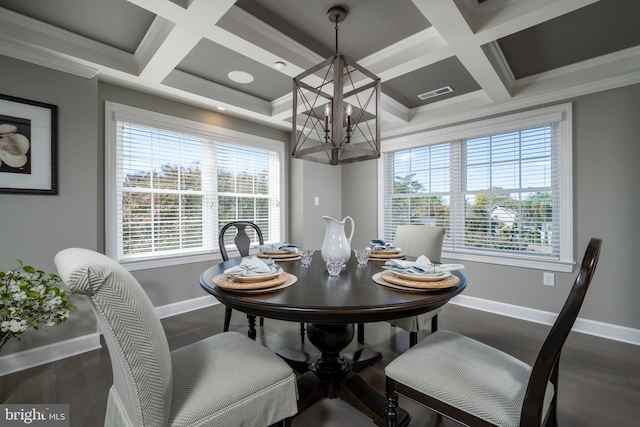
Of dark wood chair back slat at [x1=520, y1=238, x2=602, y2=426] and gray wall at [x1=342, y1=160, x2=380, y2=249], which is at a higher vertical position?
gray wall at [x1=342, y1=160, x2=380, y2=249]

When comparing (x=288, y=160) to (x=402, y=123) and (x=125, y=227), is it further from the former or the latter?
(x=125, y=227)

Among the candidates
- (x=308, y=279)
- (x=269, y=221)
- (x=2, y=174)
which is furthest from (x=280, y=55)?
(x=269, y=221)

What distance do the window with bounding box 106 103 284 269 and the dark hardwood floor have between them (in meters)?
0.84

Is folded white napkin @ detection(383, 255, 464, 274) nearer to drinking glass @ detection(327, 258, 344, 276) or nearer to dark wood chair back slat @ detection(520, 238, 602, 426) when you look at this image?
drinking glass @ detection(327, 258, 344, 276)

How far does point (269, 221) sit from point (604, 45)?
12.4 feet

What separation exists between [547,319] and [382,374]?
2031 mm

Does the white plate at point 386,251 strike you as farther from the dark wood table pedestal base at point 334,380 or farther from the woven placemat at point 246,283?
the woven placemat at point 246,283

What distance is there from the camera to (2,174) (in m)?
2.00

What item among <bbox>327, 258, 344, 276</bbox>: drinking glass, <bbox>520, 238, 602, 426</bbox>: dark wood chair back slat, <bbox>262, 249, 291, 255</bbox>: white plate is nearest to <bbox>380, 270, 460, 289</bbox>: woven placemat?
<bbox>327, 258, 344, 276</bbox>: drinking glass

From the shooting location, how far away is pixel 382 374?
6.44 ft

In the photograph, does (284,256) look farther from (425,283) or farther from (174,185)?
(174,185)

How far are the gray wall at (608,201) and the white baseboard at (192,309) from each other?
0.07 meters

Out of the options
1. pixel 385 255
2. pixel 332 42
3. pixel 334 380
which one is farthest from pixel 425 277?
pixel 332 42

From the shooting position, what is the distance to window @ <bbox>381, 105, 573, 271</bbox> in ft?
9.29
